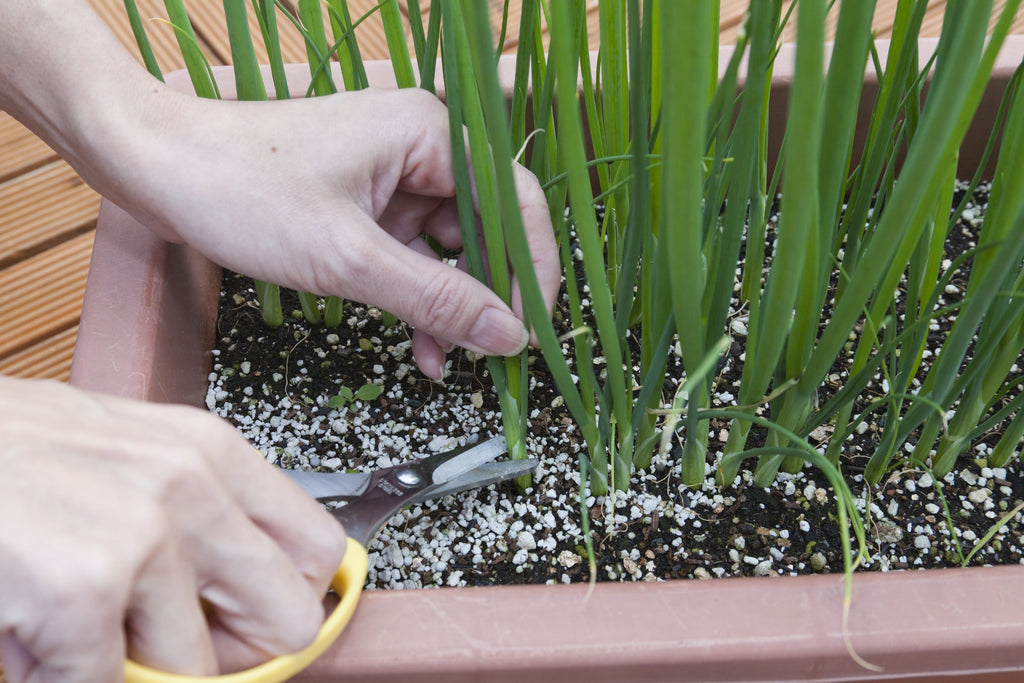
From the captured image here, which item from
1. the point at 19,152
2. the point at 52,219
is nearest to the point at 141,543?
the point at 52,219

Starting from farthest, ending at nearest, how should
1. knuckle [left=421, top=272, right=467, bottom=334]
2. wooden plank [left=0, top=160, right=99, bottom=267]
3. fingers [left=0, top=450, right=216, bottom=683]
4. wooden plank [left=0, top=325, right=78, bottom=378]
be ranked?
wooden plank [left=0, top=160, right=99, bottom=267] → wooden plank [left=0, top=325, right=78, bottom=378] → knuckle [left=421, top=272, right=467, bottom=334] → fingers [left=0, top=450, right=216, bottom=683]

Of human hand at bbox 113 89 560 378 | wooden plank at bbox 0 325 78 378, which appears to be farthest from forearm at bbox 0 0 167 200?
wooden plank at bbox 0 325 78 378

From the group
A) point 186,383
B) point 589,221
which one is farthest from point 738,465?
point 186,383

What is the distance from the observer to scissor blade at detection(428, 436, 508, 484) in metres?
0.54

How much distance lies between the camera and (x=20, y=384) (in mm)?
352

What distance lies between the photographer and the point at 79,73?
0.53 meters

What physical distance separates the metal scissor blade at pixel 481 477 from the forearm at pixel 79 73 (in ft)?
0.95

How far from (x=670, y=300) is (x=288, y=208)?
9.4 inches

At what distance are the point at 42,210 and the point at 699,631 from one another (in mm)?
818

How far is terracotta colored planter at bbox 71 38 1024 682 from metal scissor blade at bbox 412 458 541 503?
0.36ft

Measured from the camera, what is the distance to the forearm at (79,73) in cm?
53

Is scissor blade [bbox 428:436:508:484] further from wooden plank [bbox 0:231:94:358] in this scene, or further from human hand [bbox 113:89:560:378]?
wooden plank [bbox 0:231:94:358]

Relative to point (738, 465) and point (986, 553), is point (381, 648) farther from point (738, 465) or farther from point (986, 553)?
point (986, 553)

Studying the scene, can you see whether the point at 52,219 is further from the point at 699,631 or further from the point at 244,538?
the point at 699,631
